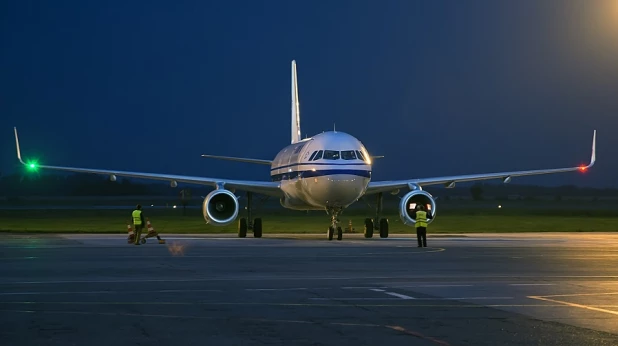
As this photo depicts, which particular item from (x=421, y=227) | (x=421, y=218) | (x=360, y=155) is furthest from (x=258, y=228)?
(x=421, y=218)

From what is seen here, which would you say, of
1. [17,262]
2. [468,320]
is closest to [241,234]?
[17,262]

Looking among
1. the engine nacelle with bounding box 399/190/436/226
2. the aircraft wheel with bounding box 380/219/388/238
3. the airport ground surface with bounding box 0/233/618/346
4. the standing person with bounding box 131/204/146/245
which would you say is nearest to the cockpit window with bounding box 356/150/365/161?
the engine nacelle with bounding box 399/190/436/226

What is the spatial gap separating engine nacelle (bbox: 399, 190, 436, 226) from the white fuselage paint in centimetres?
212

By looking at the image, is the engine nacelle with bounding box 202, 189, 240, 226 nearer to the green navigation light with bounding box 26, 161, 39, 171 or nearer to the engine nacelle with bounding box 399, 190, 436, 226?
the engine nacelle with bounding box 399, 190, 436, 226

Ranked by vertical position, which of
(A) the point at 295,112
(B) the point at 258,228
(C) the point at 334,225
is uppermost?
(A) the point at 295,112

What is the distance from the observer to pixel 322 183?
37781mm

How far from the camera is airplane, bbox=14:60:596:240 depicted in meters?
37.8

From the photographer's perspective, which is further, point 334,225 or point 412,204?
point 412,204

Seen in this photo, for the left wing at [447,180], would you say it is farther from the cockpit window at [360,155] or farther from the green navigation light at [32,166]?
the green navigation light at [32,166]

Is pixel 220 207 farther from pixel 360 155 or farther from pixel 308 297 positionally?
pixel 308 297

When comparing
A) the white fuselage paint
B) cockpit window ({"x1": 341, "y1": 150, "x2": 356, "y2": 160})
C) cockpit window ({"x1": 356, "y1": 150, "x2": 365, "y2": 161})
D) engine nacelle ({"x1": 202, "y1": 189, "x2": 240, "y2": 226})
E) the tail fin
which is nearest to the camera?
the white fuselage paint

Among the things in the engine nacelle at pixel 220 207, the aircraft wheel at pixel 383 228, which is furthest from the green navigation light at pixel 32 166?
the aircraft wheel at pixel 383 228

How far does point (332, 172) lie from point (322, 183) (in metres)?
0.60

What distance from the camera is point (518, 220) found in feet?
187
